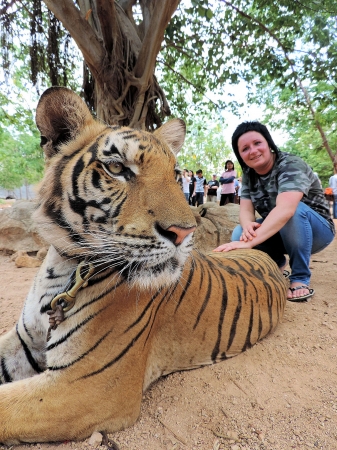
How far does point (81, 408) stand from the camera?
3.94 feet

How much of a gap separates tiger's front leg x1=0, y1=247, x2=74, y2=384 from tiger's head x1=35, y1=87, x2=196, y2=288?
0.54ft

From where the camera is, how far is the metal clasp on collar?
1268mm

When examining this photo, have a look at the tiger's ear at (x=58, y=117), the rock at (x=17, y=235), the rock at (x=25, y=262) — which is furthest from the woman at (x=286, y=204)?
the rock at (x=17, y=235)

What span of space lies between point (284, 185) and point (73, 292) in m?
2.24

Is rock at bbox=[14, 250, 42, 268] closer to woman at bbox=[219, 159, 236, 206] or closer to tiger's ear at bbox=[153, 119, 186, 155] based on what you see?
tiger's ear at bbox=[153, 119, 186, 155]

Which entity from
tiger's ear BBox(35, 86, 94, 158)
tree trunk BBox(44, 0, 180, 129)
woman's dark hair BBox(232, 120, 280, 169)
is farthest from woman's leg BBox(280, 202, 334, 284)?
tree trunk BBox(44, 0, 180, 129)

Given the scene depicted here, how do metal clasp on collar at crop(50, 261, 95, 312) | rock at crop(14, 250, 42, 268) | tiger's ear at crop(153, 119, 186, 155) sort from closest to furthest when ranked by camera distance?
1. metal clasp on collar at crop(50, 261, 95, 312)
2. tiger's ear at crop(153, 119, 186, 155)
3. rock at crop(14, 250, 42, 268)

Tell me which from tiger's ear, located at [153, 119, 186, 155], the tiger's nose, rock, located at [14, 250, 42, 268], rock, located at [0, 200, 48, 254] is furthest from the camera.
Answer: rock, located at [0, 200, 48, 254]

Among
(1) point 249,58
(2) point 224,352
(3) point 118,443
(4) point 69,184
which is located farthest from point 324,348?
(1) point 249,58

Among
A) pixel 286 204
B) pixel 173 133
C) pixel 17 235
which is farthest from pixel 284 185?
pixel 17 235

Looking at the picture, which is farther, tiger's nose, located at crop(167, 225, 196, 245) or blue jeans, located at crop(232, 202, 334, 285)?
blue jeans, located at crop(232, 202, 334, 285)

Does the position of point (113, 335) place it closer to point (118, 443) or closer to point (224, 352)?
point (118, 443)

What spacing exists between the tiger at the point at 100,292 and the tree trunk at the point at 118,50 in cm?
381

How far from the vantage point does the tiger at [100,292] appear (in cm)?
119
